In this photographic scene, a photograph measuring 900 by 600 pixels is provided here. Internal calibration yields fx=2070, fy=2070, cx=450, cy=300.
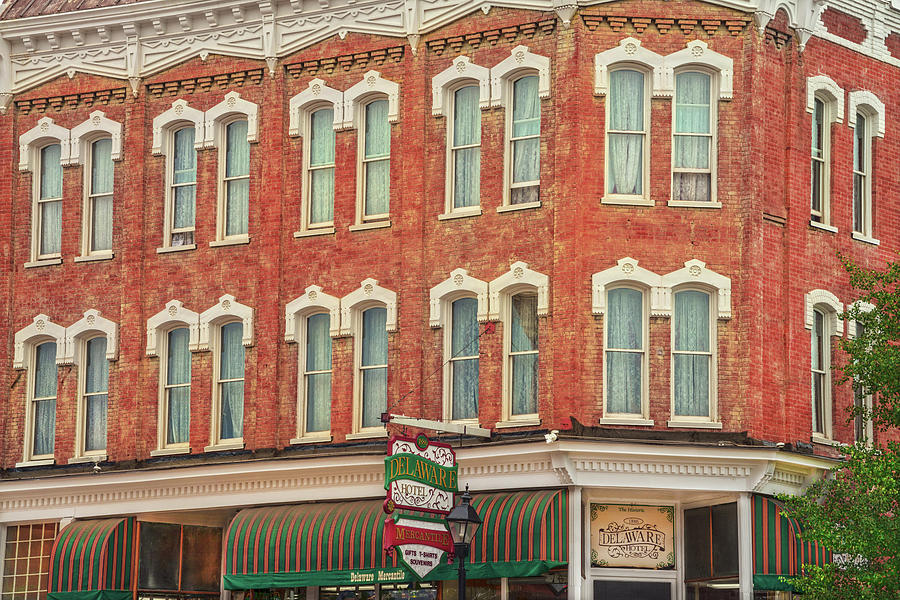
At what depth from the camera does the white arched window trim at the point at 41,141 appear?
41.0m

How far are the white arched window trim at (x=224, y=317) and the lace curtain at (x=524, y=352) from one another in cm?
540

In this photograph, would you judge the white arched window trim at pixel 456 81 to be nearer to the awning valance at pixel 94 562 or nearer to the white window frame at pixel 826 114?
the white window frame at pixel 826 114

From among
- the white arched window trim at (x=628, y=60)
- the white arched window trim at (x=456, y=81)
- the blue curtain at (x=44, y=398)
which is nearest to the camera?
the white arched window trim at (x=628, y=60)

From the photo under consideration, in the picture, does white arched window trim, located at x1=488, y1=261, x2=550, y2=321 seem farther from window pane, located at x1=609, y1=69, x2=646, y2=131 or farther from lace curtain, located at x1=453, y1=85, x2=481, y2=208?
window pane, located at x1=609, y1=69, x2=646, y2=131

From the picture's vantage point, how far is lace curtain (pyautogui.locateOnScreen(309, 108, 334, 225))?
38.5 m

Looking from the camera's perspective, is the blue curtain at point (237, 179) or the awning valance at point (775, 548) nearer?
the awning valance at point (775, 548)

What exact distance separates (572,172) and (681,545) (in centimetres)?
672

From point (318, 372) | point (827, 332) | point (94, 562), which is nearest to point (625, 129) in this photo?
point (827, 332)

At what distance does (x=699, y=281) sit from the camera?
3531 cm

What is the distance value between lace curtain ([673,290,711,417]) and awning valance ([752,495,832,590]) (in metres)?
1.94

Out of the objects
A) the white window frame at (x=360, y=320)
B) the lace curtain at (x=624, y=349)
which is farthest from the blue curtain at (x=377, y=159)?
the lace curtain at (x=624, y=349)

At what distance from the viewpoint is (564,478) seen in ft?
113

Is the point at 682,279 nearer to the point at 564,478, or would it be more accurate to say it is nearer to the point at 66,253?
the point at 564,478

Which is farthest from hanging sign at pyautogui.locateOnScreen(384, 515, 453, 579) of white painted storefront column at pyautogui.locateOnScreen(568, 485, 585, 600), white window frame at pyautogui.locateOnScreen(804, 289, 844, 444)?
white window frame at pyautogui.locateOnScreen(804, 289, 844, 444)
